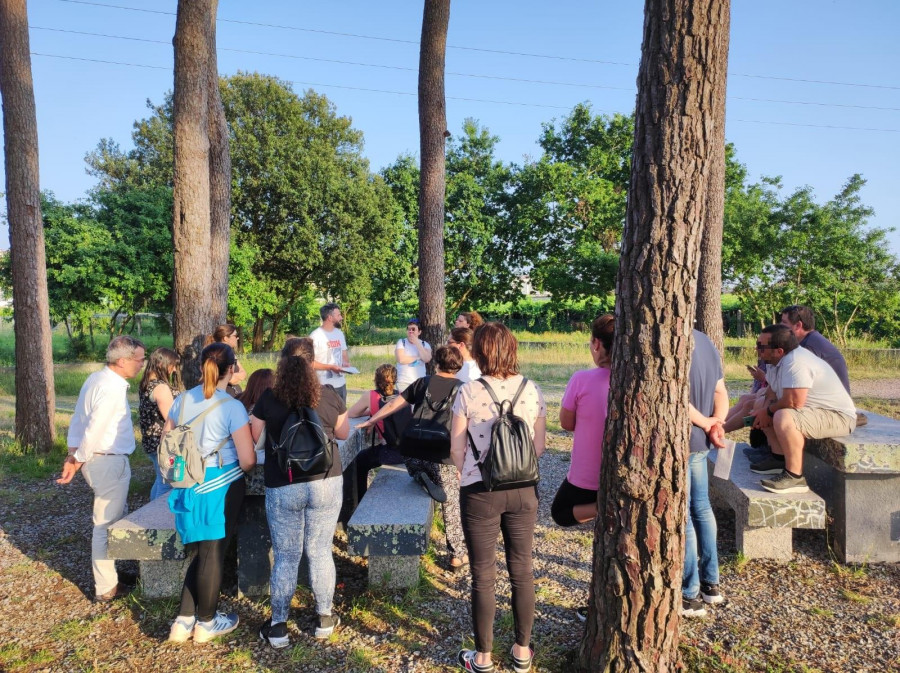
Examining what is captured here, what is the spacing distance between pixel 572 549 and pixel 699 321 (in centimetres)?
407

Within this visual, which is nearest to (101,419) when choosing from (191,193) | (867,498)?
(191,193)

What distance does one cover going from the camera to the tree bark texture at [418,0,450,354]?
305 inches

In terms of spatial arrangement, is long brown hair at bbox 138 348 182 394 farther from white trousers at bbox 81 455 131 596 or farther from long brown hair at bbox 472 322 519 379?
long brown hair at bbox 472 322 519 379

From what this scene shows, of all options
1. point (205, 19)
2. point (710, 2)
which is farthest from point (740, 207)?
point (710, 2)

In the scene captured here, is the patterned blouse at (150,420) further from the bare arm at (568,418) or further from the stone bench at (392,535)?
the bare arm at (568,418)

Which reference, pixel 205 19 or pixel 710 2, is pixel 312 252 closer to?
pixel 205 19

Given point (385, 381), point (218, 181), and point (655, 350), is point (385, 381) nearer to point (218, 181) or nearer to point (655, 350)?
point (655, 350)

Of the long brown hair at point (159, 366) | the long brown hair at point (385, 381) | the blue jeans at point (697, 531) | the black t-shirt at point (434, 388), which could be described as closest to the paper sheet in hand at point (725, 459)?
the blue jeans at point (697, 531)

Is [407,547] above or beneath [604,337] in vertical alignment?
beneath

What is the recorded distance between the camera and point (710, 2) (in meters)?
2.57

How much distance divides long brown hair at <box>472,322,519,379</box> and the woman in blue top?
4.62 feet

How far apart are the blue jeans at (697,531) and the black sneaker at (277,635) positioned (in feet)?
7.53

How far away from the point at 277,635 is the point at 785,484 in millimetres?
3591

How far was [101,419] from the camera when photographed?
3.89 metres
